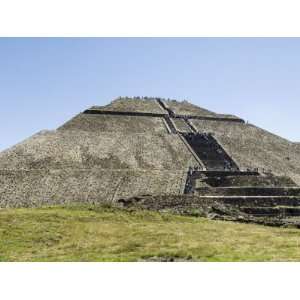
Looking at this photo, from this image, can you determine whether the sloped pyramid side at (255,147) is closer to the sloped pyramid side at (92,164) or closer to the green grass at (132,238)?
the sloped pyramid side at (92,164)

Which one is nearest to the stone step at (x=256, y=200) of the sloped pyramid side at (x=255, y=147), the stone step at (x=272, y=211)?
the stone step at (x=272, y=211)

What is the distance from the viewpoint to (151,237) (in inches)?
691

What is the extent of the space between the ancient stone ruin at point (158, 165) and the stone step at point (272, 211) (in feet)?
0.18

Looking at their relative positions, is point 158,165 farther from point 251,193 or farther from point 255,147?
point 255,147

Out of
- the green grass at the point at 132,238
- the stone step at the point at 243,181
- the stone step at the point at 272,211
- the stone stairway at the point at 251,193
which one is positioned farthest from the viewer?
the stone step at the point at 243,181

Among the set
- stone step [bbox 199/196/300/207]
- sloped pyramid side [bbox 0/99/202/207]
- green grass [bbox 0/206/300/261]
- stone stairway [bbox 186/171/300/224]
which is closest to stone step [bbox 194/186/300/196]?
stone stairway [bbox 186/171/300/224]

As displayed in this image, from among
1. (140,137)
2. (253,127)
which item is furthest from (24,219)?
(253,127)

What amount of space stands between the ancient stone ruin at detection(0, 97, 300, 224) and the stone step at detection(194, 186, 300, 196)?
0.06m

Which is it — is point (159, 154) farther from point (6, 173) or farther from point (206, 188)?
point (6, 173)

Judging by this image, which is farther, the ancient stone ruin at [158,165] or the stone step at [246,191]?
the stone step at [246,191]

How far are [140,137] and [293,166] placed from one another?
14.0 m

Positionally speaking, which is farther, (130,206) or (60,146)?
(60,146)

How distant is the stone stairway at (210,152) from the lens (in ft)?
132

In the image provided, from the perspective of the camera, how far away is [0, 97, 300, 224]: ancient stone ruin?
29.6 meters
